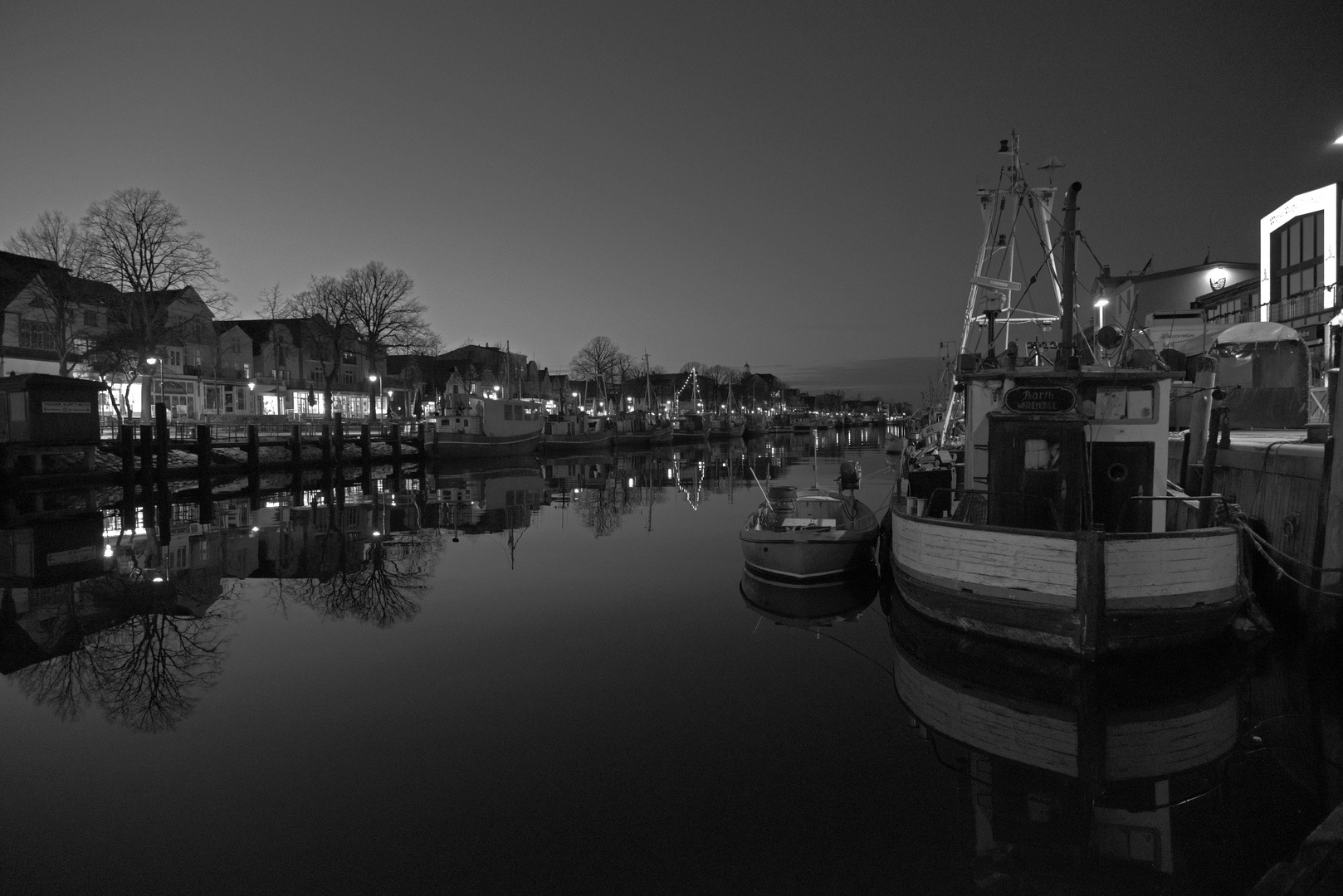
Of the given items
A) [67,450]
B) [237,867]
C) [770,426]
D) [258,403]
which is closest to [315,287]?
[258,403]

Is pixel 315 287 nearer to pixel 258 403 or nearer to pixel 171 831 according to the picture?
pixel 258 403

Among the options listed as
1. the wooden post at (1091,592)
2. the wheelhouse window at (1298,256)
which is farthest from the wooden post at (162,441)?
the wheelhouse window at (1298,256)

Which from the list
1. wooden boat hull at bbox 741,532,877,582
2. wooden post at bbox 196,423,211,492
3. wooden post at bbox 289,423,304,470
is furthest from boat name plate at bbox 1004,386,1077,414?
wooden post at bbox 289,423,304,470

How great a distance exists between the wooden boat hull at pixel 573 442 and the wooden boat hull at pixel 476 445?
674 cm

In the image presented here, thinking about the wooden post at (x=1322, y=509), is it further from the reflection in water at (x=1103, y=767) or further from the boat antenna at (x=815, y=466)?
the boat antenna at (x=815, y=466)

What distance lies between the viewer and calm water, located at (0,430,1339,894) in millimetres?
5934

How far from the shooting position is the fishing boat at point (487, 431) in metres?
50.8

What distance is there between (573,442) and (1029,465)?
180 ft

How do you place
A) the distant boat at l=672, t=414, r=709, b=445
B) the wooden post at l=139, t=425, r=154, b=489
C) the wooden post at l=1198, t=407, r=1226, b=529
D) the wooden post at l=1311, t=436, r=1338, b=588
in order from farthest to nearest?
the distant boat at l=672, t=414, r=709, b=445 < the wooden post at l=139, t=425, r=154, b=489 < the wooden post at l=1198, t=407, r=1226, b=529 < the wooden post at l=1311, t=436, r=1338, b=588

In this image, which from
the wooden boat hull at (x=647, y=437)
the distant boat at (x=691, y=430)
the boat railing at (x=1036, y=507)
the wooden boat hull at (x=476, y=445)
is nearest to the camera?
the boat railing at (x=1036, y=507)

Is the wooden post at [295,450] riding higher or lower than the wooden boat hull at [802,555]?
higher

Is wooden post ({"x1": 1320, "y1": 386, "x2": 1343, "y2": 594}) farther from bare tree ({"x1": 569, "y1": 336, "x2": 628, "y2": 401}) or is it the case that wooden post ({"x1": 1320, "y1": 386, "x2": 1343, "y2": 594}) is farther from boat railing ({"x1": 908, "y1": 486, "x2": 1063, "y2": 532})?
bare tree ({"x1": 569, "y1": 336, "x2": 628, "y2": 401})

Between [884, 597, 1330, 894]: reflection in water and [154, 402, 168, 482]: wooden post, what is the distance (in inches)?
1248

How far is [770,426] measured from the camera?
143125mm
